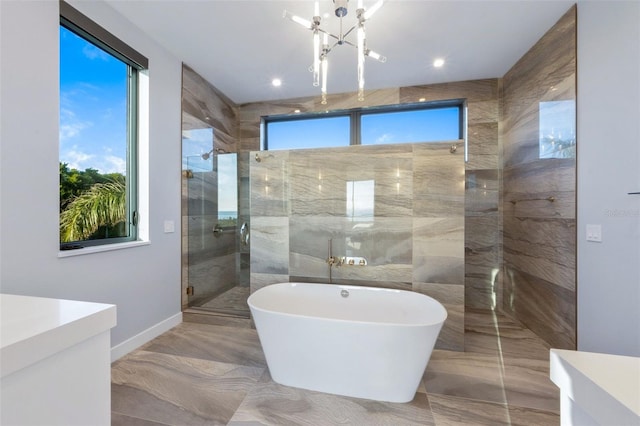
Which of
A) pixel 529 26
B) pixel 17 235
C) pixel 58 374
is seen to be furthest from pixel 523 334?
pixel 17 235

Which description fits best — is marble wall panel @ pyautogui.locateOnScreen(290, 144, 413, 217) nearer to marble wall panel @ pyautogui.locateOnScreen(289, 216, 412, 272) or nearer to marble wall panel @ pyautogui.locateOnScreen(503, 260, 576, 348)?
marble wall panel @ pyautogui.locateOnScreen(289, 216, 412, 272)

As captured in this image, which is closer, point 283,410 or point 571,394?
point 571,394

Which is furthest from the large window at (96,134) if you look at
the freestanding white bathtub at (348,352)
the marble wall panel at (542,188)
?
the marble wall panel at (542,188)

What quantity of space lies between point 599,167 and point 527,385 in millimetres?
1589

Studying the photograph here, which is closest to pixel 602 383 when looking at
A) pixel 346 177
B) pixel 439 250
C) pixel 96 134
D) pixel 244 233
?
pixel 439 250

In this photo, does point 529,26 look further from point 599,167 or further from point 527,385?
point 527,385

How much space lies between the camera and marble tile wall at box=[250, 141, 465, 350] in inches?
90.4

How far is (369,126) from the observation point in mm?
3504

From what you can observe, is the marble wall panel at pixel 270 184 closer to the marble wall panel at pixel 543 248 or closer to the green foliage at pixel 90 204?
the green foliage at pixel 90 204

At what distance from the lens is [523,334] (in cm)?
253

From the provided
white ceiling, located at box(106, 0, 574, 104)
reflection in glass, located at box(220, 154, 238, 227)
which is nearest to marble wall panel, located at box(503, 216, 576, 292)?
A: white ceiling, located at box(106, 0, 574, 104)

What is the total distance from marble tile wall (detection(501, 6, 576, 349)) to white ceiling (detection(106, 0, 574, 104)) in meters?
0.26

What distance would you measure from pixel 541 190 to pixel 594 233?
0.65 meters

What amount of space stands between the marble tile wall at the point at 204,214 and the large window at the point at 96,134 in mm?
561
